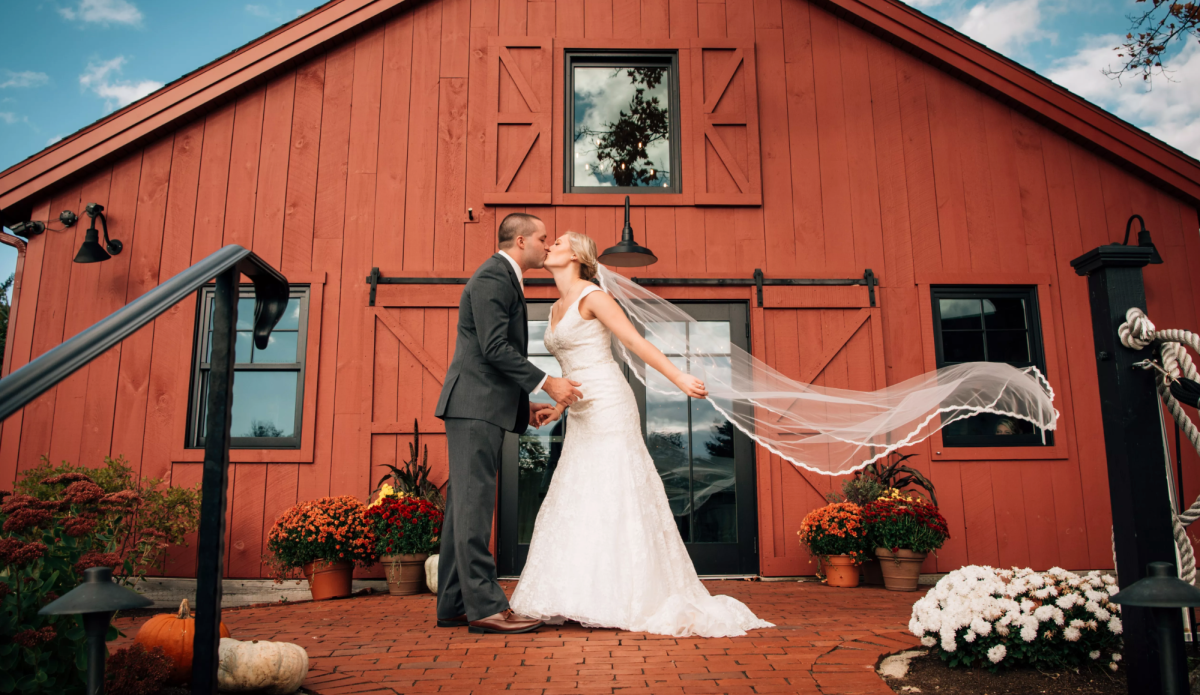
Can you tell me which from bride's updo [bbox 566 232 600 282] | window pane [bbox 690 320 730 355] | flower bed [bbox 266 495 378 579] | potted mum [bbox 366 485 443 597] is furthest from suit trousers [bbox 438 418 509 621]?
flower bed [bbox 266 495 378 579]

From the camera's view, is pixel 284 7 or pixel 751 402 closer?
pixel 751 402

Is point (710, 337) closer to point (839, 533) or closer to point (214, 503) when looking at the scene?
point (839, 533)

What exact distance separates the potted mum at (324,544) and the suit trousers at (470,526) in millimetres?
1855

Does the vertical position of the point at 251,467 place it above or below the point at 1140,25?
below

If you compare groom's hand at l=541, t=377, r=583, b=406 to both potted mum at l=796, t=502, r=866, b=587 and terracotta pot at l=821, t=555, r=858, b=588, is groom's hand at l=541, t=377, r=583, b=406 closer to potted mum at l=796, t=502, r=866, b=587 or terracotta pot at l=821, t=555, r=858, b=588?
potted mum at l=796, t=502, r=866, b=587

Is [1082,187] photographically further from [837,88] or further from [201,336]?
[201,336]

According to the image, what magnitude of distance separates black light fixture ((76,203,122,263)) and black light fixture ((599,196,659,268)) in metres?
4.26

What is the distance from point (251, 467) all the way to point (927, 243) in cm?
629

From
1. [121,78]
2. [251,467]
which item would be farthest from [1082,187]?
[121,78]

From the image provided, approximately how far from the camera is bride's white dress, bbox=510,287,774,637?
361 cm

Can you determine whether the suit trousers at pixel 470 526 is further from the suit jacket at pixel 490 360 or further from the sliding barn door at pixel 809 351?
the sliding barn door at pixel 809 351

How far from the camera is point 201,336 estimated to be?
6215mm

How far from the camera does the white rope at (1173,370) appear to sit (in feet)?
7.23

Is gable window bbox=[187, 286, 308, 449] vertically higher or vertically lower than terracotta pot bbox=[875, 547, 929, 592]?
higher
